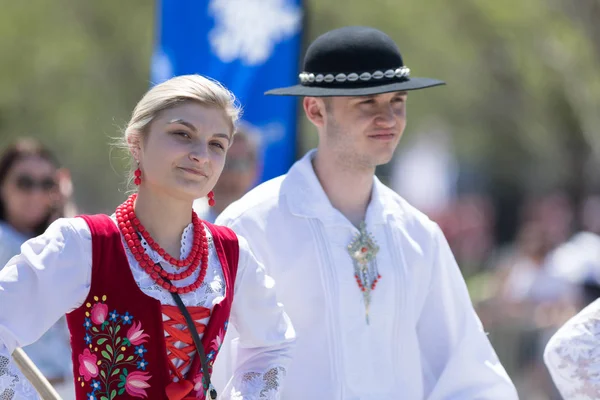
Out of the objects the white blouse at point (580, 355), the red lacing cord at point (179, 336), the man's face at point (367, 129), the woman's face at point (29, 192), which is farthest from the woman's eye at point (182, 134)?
the woman's face at point (29, 192)

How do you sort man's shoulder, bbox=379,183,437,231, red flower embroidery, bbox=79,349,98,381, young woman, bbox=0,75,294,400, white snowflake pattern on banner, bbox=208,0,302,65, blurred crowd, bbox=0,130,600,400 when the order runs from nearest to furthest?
young woman, bbox=0,75,294,400, red flower embroidery, bbox=79,349,98,381, man's shoulder, bbox=379,183,437,231, blurred crowd, bbox=0,130,600,400, white snowflake pattern on banner, bbox=208,0,302,65

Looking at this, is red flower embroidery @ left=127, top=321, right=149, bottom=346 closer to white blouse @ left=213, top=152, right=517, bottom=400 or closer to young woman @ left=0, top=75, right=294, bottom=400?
young woman @ left=0, top=75, right=294, bottom=400

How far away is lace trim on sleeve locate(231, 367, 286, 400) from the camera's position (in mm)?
3717

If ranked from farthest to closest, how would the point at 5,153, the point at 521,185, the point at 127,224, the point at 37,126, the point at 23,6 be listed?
the point at 521,185 < the point at 37,126 < the point at 23,6 < the point at 5,153 < the point at 127,224

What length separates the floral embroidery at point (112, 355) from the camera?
11.1 feet

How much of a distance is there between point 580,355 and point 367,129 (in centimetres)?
Result: 114

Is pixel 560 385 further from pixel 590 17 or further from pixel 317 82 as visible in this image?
pixel 590 17

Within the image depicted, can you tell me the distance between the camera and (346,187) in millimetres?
4543

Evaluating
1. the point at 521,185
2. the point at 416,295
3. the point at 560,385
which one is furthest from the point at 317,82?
the point at 521,185

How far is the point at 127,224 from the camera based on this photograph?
350 cm

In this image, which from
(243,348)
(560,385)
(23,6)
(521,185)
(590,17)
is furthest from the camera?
(521,185)

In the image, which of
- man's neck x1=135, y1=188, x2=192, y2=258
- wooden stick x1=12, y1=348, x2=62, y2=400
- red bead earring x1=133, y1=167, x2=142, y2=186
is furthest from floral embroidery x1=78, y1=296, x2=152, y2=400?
red bead earring x1=133, y1=167, x2=142, y2=186

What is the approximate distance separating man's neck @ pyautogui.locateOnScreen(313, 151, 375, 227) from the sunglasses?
5.62ft

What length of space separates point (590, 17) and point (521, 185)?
51.5 ft
